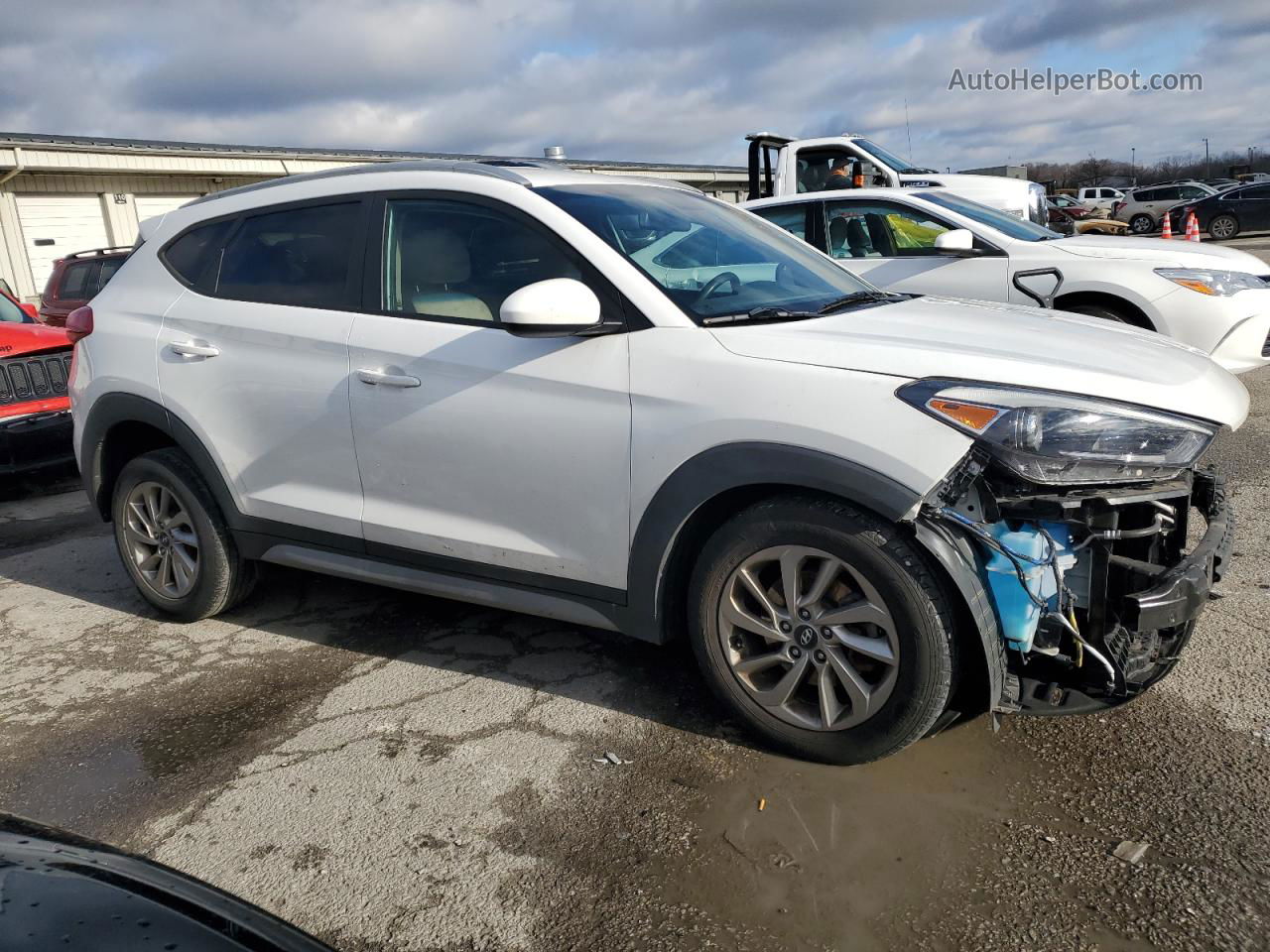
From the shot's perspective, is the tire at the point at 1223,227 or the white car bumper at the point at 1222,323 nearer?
the white car bumper at the point at 1222,323

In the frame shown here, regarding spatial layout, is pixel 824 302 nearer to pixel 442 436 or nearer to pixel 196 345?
pixel 442 436

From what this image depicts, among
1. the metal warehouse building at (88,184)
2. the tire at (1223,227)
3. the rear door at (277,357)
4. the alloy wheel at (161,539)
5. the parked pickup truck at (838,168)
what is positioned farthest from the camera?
the tire at (1223,227)

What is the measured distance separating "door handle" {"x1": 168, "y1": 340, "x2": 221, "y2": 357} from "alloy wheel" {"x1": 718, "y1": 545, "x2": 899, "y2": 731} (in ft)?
7.66

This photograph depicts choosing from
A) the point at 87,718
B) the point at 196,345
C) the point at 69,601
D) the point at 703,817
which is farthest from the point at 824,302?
the point at 69,601

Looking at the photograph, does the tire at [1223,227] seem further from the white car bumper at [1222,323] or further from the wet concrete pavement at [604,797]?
the wet concrete pavement at [604,797]

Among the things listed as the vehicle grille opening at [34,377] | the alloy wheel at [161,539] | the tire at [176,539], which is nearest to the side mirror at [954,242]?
the tire at [176,539]

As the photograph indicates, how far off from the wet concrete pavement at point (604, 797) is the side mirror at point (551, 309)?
1325 millimetres

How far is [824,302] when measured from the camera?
3459 millimetres

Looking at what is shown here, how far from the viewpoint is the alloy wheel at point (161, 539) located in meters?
4.30

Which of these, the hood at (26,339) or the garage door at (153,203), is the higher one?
the garage door at (153,203)

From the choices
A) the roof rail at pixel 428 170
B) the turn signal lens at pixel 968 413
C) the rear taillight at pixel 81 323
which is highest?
the roof rail at pixel 428 170

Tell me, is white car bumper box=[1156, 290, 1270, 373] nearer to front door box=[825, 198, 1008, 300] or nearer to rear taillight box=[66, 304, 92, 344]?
front door box=[825, 198, 1008, 300]

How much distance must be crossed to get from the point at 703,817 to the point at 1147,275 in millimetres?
5485

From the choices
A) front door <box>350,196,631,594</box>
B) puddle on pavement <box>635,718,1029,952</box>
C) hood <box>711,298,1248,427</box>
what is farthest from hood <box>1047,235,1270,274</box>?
front door <box>350,196,631,594</box>
